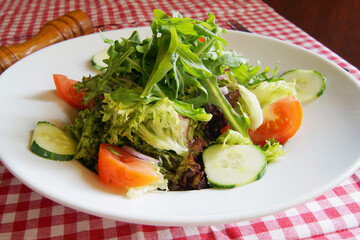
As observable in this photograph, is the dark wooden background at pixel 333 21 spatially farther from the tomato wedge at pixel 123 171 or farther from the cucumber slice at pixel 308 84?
the tomato wedge at pixel 123 171

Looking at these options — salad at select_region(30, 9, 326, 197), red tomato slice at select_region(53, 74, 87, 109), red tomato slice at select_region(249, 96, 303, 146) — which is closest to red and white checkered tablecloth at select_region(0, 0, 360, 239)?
salad at select_region(30, 9, 326, 197)

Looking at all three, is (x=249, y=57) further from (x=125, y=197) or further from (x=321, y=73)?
(x=125, y=197)

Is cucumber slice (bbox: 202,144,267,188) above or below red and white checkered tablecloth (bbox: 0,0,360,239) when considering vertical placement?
above

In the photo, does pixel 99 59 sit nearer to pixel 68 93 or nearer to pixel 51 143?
pixel 68 93

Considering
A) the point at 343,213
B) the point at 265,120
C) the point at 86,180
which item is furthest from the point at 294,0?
the point at 86,180

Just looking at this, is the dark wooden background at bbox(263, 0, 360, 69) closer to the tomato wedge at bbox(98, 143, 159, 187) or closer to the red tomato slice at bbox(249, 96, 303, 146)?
the red tomato slice at bbox(249, 96, 303, 146)

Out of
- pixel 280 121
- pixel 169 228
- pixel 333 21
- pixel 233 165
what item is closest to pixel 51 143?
pixel 169 228

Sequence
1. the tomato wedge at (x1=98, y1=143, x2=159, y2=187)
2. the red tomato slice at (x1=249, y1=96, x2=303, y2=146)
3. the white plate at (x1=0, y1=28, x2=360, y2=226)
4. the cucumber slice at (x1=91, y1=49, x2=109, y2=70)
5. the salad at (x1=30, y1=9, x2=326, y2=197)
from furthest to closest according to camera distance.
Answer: the cucumber slice at (x1=91, y1=49, x2=109, y2=70), the red tomato slice at (x1=249, y1=96, x2=303, y2=146), the salad at (x1=30, y1=9, x2=326, y2=197), the tomato wedge at (x1=98, y1=143, x2=159, y2=187), the white plate at (x1=0, y1=28, x2=360, y2=226)
